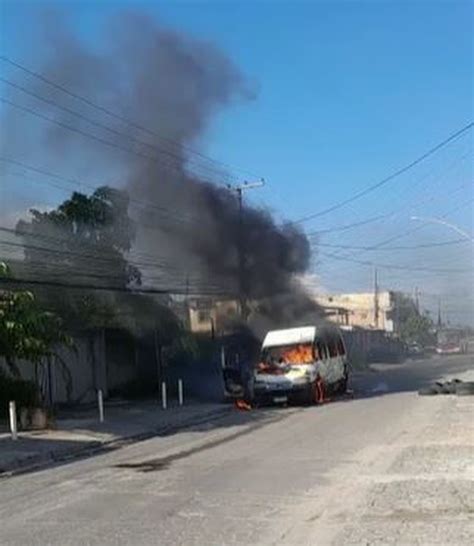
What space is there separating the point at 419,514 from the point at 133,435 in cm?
1144

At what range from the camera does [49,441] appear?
1814 cm

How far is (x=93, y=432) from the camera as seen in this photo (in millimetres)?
19812

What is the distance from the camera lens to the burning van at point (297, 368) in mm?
26719

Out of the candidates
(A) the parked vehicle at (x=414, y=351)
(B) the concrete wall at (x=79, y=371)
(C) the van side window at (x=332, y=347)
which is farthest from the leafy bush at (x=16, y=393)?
(A) the parked vehicle at (x=414, y=351)

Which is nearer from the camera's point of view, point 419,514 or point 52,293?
point 419,514

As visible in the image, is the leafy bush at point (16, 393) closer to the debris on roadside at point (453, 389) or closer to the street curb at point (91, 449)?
the street curb at point (91, 449)

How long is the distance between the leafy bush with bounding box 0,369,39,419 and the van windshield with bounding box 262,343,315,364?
773 cm

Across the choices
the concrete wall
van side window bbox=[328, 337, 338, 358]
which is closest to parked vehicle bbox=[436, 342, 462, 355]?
van side window bbox=[328, 337, 338, 358]

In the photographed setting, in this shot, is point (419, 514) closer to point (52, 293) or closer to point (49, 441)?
point (49, 441)

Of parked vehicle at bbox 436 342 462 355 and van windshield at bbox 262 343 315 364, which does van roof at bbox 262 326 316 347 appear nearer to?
van windshield at bbox 262 343 315 364

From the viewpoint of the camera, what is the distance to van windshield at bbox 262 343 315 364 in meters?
27.6

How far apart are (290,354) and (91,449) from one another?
1154cm

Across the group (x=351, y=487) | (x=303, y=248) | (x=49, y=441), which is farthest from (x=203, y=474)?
(x=303, y=248)

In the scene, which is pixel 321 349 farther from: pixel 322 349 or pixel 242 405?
pixel 242 405
